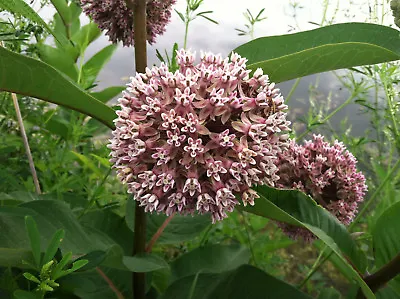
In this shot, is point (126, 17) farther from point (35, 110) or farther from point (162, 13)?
point (35, 110)

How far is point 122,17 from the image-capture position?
108 centimetres

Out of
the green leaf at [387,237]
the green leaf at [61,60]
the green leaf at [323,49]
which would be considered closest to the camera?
the green leaf at [323,49]

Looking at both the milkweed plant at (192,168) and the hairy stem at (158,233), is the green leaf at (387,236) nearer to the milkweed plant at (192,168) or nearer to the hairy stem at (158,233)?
the milkweed plant at (192,168)

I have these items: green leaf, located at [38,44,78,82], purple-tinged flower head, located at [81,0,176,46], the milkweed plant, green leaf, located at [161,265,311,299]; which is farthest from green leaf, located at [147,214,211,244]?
green leaf, located at [38,44,78,82]

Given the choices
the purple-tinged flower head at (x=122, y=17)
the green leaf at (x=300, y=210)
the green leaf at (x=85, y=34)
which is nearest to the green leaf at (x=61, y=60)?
the green leaf at (x=85, y=34)

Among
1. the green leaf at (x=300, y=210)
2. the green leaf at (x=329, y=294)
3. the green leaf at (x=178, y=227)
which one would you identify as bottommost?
the green leaf at (x=329, y=294)

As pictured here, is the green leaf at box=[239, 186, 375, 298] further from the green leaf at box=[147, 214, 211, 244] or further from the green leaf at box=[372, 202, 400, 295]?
the green leaf at box=[147, 214, 211, 244]

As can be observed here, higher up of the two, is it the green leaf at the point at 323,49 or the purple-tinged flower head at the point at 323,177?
the green leaf at the point at 323,49

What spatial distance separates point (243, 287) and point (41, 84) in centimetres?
56

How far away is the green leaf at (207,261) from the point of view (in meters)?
1.19

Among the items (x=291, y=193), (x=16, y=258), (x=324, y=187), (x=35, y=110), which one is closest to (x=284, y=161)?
(x=324, y=187)

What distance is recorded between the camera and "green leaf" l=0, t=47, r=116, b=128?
725 millimetres

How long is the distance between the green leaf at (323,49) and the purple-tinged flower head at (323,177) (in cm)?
27

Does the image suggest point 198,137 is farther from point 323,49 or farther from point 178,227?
point 178,227
